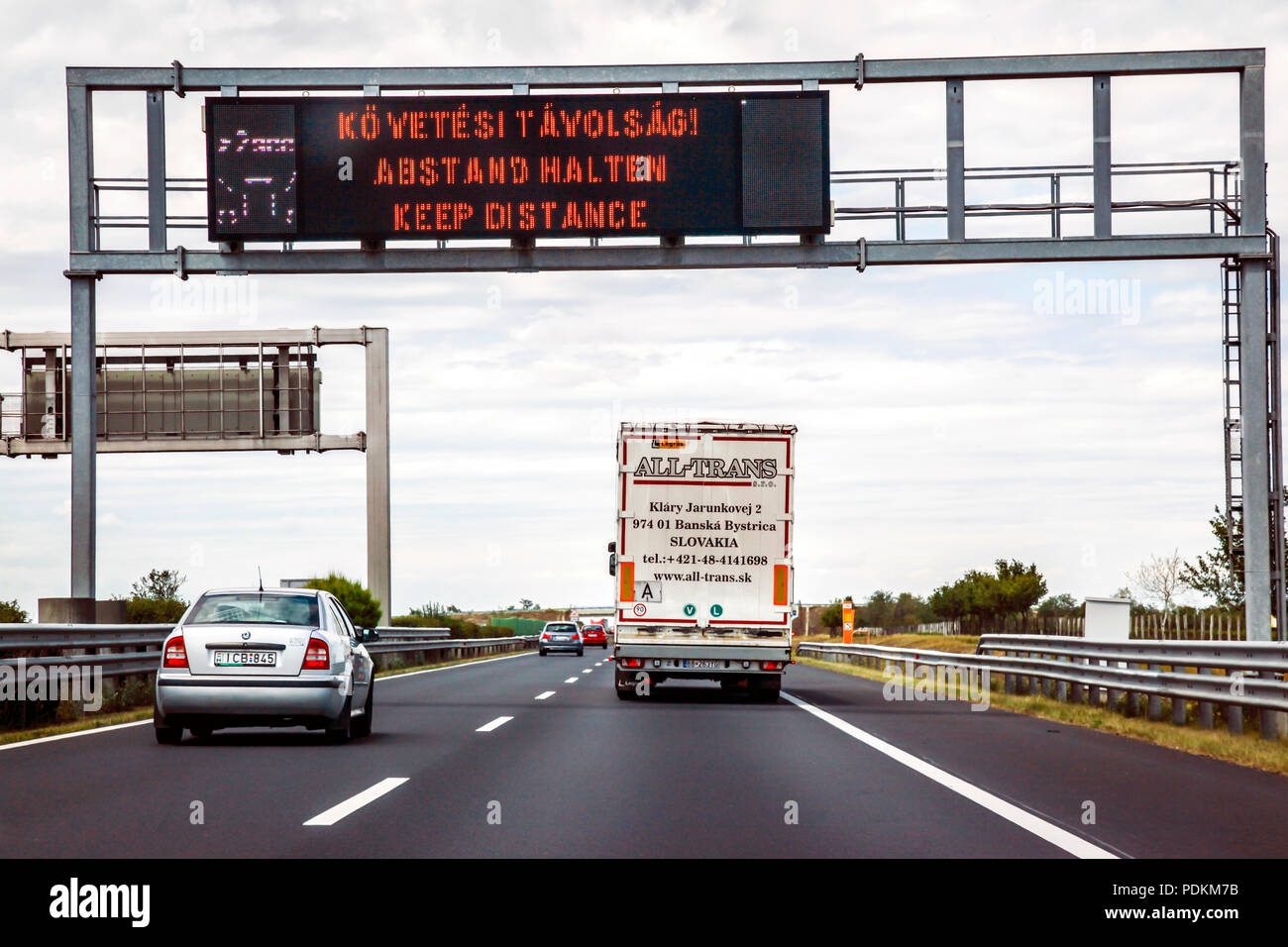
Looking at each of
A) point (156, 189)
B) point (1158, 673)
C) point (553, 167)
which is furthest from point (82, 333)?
point (1158, 673)

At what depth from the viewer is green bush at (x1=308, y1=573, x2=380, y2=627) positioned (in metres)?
39.5

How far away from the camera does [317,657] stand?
14.0 metres

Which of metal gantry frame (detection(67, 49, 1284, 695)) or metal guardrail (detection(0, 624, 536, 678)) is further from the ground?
metal gantry frame (detection(67, 49, 1284, 695))

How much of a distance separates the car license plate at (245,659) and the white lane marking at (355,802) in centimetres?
270

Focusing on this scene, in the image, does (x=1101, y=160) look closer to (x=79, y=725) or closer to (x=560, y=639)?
(x=79, y=725)

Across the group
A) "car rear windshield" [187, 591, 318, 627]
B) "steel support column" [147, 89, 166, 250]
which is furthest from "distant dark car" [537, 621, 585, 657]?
"car rear windshield" [187, 591, 318, 627]

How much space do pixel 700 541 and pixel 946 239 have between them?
5.44m

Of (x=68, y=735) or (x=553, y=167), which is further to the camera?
(x=553, y=167)

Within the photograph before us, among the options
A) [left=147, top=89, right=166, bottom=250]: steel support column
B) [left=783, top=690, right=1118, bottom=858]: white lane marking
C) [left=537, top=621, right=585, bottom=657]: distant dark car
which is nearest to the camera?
[left=783, top=690, right=1118, bottom=858]: white lane marking

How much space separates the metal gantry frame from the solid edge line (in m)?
6.37

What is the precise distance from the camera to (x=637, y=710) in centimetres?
1995

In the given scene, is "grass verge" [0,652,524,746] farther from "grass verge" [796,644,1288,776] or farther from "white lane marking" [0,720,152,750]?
"grass verge" [796,644,1288,776]
